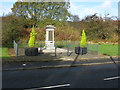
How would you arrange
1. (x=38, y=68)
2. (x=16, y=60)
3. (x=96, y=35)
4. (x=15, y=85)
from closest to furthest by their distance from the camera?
(x=15, y=85) < (x=38, y=68) < (x=16, y=60) < (x=96, y=35)

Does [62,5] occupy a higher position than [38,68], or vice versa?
[62,5]

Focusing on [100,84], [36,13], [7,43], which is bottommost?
[100,84]

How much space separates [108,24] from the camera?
3712 centimetres

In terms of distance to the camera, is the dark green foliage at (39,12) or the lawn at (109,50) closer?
the lawn at (109,50)

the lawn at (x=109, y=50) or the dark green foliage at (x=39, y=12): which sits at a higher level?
the dark green foliage at (x=39, y=12)

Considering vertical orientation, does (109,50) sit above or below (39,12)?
below

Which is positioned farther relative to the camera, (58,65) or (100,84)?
(58,65)

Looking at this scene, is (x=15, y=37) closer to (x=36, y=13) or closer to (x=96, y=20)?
(x=36, y=13)

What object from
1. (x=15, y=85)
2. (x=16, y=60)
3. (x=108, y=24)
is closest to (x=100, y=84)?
(x=15, y=85)

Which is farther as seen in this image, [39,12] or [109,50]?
[39,12]

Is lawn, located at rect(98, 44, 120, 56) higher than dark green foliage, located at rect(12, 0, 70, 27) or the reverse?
the reverse

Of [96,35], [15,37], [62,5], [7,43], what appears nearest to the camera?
[7,43]

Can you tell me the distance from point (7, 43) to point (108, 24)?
22.5 m

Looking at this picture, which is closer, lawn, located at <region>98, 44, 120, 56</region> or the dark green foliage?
lawn, located at <region>98, 44, 120, 56</region>
